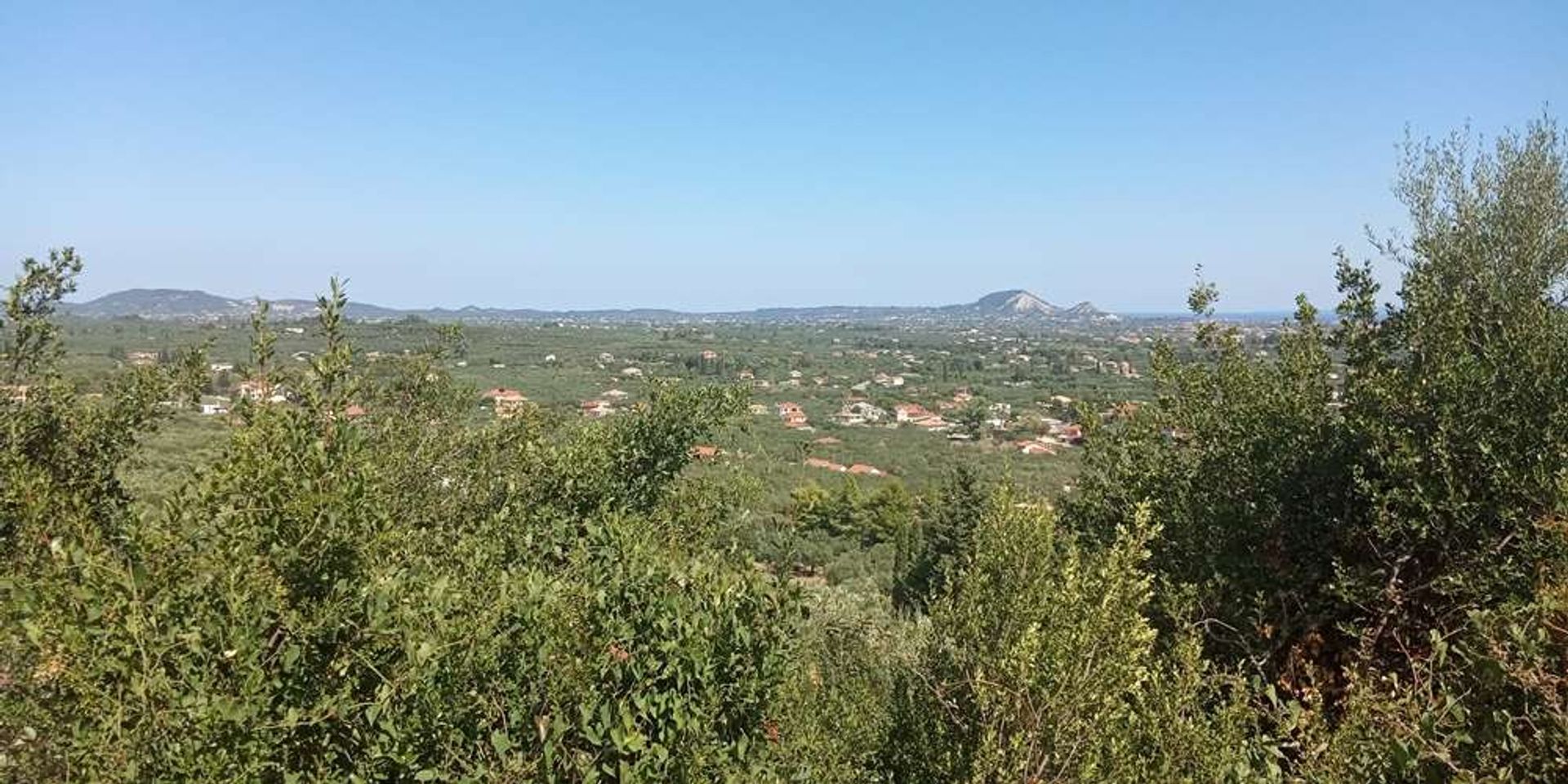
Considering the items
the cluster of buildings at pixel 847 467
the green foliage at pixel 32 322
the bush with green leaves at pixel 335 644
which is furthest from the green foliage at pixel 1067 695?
the cluster of buildings at pixel 847 467

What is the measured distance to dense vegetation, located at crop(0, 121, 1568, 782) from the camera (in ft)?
13.3

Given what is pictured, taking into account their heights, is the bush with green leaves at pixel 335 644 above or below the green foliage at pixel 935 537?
above

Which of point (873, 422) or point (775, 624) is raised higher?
point (775, 624)

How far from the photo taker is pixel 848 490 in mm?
52312

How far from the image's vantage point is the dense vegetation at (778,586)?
159 inches

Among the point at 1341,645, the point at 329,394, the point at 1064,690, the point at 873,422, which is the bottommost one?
the point at 873,422

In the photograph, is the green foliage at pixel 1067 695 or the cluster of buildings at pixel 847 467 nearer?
the green foliage at pixel 1067 695

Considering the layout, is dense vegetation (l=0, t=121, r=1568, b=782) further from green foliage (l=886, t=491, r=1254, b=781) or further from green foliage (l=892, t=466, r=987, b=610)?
green foliage (l=892, t=466, r=987, b=610)

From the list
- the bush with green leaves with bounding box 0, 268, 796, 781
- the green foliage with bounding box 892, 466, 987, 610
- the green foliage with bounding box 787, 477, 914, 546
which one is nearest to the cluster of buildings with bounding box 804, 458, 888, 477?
the green foliage with bounding box 787, 477, 914, 546

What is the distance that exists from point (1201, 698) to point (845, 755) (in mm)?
2808

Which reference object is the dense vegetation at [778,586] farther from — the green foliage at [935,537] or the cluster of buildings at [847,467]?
the cluster of buildings at [847,467]

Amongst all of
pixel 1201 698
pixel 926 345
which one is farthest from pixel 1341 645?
pixel 926 345

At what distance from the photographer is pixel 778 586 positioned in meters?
5.06

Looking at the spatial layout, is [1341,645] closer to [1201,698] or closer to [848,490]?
[1201,698]
